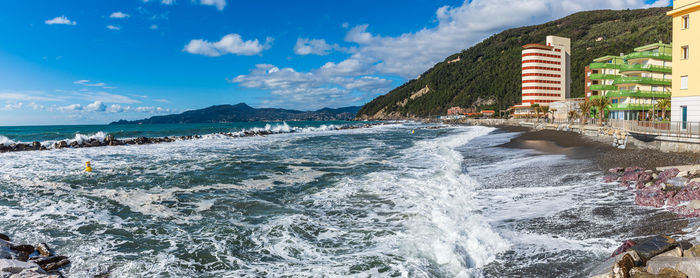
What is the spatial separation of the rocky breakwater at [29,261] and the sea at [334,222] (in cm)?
22

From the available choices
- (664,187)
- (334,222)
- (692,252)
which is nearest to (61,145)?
(334,222)

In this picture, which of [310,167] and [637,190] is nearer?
[637,190]

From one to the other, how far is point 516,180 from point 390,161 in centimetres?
785

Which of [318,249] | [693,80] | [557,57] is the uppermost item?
[557,57]

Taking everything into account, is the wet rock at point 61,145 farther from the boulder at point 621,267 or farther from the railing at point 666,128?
the railing at point 666,128

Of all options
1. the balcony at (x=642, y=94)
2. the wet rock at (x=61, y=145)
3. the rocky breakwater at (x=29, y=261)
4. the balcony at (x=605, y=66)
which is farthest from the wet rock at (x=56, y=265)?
the balcony at (x=605, y=66)

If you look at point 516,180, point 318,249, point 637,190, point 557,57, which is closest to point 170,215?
point 318,249

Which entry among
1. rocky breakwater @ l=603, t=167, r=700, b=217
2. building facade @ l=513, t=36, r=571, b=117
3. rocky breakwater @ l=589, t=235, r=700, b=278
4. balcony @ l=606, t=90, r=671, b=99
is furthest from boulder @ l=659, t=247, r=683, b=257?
building facade @ l=513, t=36, r=571, b=117

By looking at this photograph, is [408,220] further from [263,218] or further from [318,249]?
[263,218]

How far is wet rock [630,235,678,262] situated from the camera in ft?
15.0

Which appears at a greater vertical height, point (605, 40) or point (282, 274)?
point (605, 40)

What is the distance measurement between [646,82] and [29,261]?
171ft

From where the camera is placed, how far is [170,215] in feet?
30.2

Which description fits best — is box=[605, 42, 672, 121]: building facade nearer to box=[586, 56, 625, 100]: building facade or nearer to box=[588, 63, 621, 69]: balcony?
box=[586, 56, 625, 100]: building facade
